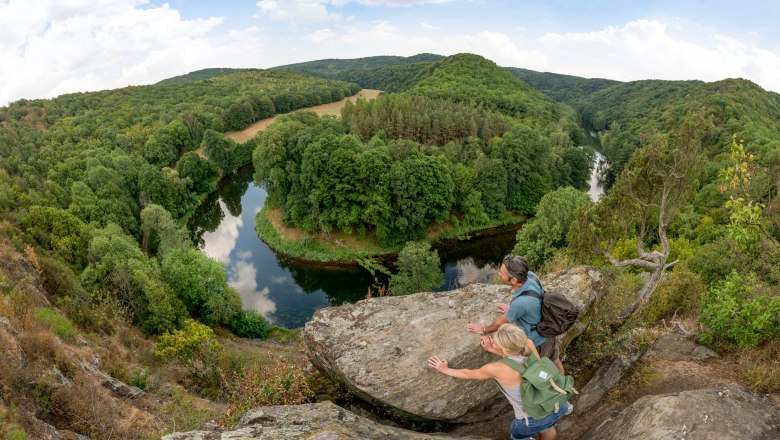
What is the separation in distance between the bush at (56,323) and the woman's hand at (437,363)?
16.6m

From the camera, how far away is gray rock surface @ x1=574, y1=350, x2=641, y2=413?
821 cm

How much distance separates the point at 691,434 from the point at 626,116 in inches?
4807

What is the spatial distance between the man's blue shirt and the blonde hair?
109cm

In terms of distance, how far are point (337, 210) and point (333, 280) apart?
775 centimetres

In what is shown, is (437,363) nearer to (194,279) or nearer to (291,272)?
(194,279)

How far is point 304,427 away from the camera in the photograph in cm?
672

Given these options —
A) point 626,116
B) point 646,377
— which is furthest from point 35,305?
point 626,116

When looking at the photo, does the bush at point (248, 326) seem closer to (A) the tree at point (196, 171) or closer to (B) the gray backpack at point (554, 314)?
(B) the gray backpack at point (554, 314)

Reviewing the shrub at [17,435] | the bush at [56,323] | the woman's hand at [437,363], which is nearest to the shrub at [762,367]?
the woman's hand at [437,363]

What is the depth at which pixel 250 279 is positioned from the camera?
3950 centimetres

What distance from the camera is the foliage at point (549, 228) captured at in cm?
3103

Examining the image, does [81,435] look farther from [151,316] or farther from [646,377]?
[151,316]

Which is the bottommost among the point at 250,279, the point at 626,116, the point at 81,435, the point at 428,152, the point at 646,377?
the point at 250,279

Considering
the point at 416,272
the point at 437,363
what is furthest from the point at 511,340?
the point at 416,272
